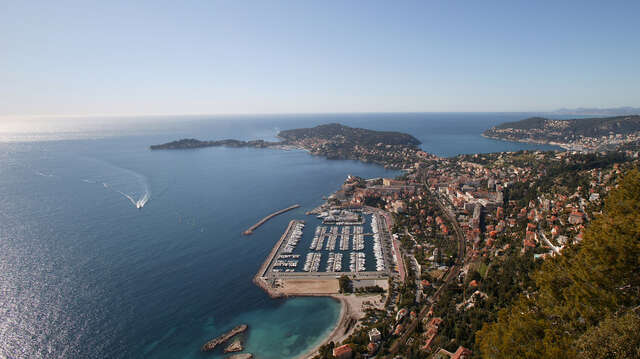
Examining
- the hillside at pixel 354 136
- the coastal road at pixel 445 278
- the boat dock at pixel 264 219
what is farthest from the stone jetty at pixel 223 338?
the hillside at pixel 354 136

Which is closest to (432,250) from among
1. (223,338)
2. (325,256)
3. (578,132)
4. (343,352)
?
(325,256)

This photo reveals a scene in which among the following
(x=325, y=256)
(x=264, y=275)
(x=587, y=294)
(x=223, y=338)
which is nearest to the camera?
(x=587, y=294)

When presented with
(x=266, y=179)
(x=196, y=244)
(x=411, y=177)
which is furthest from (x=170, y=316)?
(x=411, y=177)

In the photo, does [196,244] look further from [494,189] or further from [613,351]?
[494,189]

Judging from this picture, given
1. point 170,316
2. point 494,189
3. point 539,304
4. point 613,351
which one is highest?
point 613,351

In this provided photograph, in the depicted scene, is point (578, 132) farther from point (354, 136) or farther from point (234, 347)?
point (234, 347)
